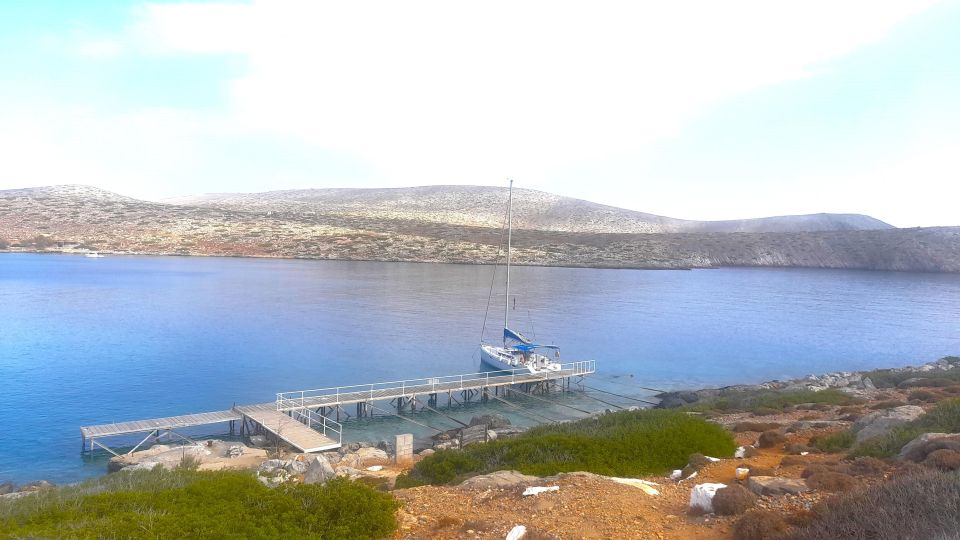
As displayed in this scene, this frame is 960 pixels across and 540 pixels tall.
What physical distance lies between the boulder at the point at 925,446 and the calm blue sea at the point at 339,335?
54.6ft

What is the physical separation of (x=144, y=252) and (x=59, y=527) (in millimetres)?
106161

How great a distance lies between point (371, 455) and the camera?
17.2m

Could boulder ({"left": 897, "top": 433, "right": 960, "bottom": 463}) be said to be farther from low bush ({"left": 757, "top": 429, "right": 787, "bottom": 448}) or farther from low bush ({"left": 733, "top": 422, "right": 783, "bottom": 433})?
low bush ({"left": 733, "top": 422, "right": 783, "bottom": 433})

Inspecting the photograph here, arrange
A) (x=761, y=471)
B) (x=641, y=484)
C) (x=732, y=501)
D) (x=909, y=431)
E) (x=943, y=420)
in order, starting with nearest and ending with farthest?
(x=732, y=501), (x=641, y=484), (x=761, y=471), (x=909, y=431), (x=943, y=420)

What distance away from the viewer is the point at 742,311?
5716cm

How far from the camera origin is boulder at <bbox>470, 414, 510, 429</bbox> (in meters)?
21.7

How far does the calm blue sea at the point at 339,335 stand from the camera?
23781 millimetres

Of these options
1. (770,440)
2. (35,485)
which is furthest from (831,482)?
(35,485)

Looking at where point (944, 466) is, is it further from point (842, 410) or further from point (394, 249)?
point (394, 249)

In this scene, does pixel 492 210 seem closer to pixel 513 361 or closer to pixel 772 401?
pixel 513 361

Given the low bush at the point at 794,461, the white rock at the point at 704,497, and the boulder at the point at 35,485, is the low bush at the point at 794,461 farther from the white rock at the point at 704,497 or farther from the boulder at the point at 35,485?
the boulder at the point at 35,485

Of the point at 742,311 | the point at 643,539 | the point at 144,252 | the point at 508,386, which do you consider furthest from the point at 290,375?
the point at 144,252

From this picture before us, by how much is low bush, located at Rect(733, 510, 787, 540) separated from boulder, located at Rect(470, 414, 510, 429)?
15.5 meters

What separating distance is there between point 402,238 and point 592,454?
100 m
